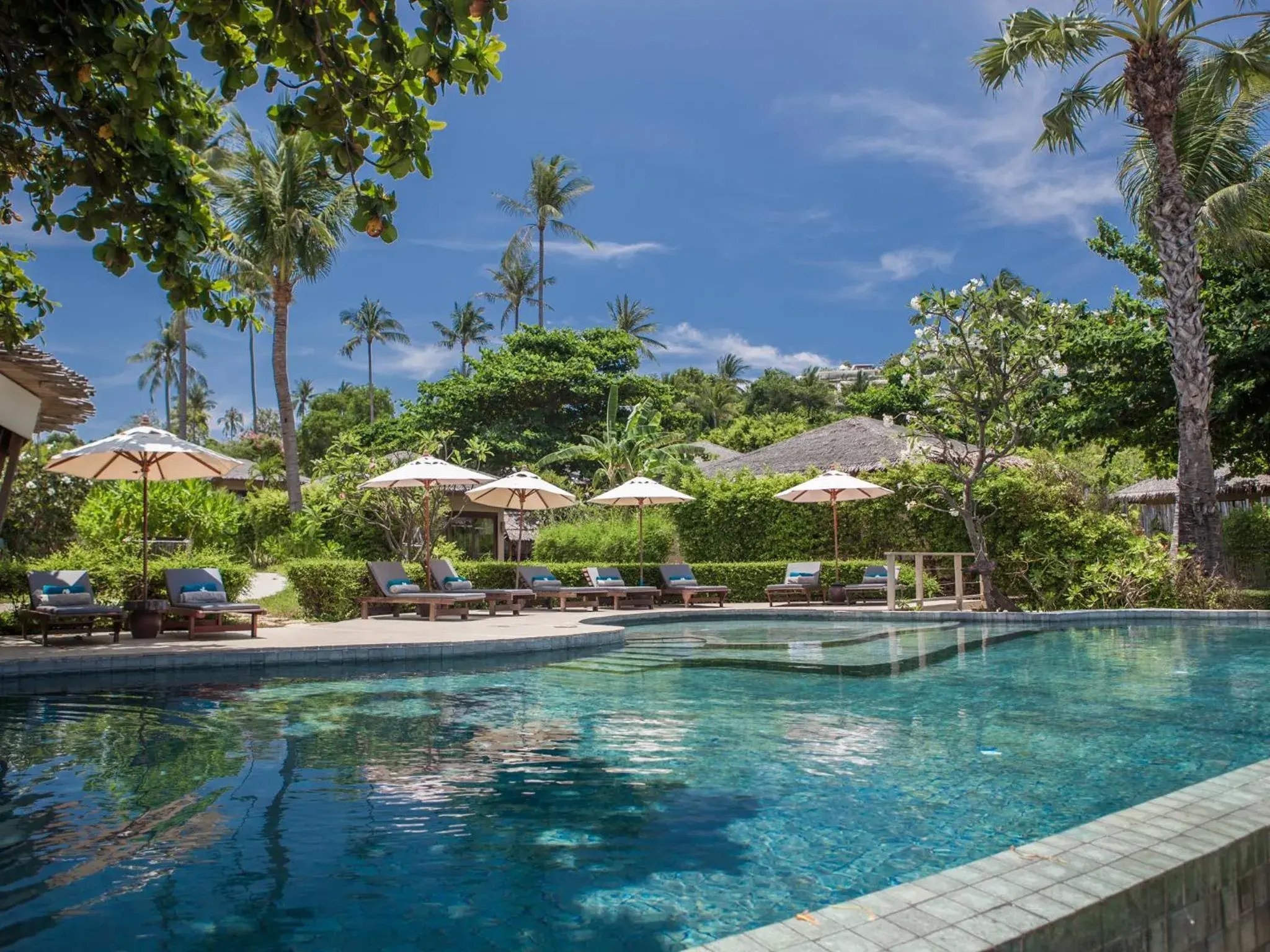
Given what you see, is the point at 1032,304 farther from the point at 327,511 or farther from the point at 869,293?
the point at 869,293

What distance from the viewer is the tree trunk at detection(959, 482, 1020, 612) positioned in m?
15.9

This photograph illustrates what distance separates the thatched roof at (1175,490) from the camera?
85.4ft

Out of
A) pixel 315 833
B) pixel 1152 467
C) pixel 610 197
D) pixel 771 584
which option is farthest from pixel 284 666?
pixel 610 197

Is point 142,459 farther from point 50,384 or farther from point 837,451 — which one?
point 837,451

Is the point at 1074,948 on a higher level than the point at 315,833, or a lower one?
higher

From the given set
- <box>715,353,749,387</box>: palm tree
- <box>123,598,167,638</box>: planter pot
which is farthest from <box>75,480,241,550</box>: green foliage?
<box>715,353,749,387</box>: palm tree

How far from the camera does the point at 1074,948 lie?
2.42 m

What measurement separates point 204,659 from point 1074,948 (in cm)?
978

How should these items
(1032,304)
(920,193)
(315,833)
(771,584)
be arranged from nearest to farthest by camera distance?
(315,833), (1032,304), (771,584), (920,193)

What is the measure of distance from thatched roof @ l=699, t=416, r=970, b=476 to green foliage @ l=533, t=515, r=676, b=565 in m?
2.42

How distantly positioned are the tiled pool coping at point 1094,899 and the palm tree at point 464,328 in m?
69.7

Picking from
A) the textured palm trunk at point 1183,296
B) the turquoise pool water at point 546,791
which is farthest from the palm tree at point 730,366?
the turquoise pool water at point 546,791

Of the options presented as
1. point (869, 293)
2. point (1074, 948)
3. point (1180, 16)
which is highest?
point (869, 293)

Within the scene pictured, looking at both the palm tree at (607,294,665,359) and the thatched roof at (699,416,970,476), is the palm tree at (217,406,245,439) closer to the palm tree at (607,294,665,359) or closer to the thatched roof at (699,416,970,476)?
the palm tree at (607,294,665,359)
